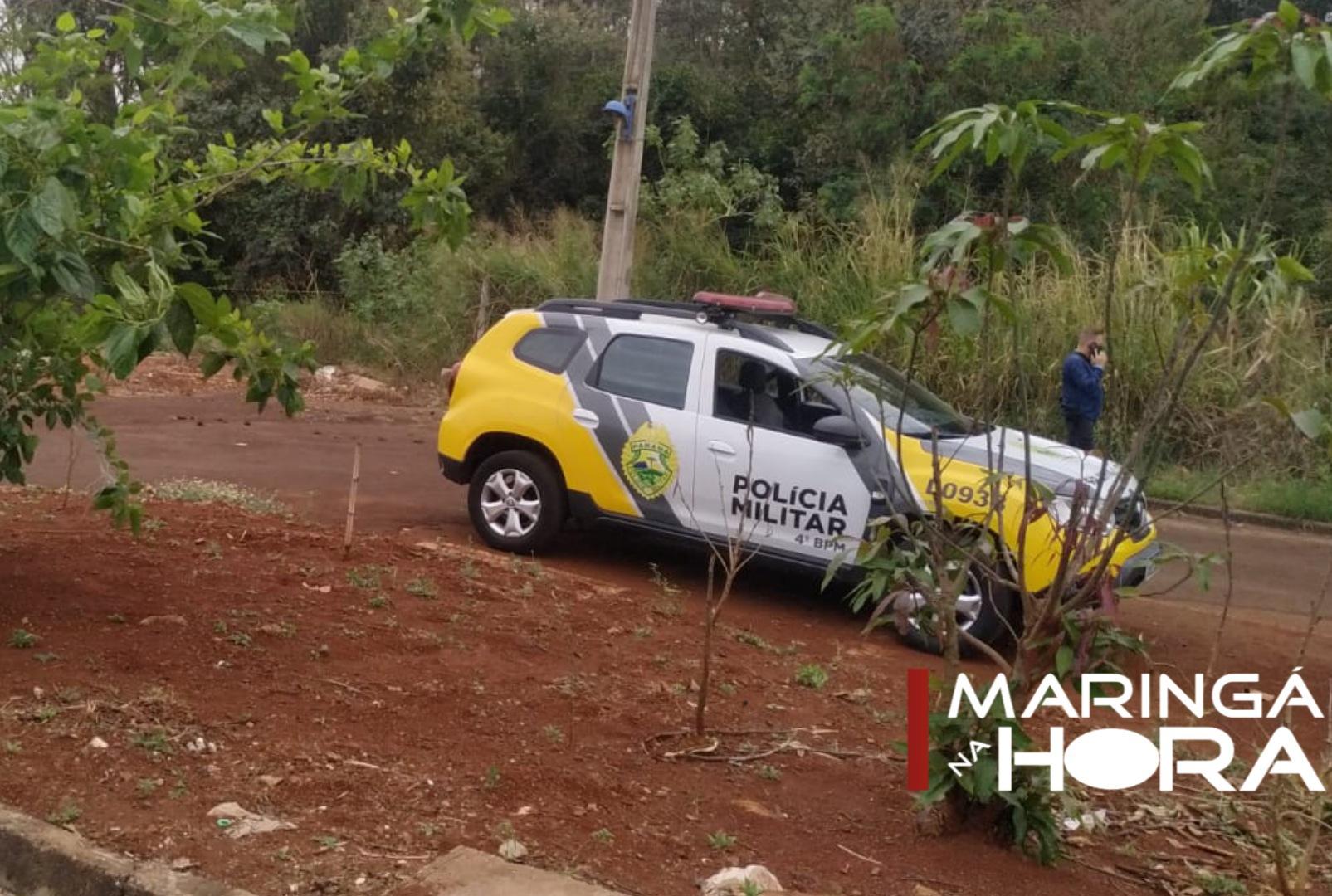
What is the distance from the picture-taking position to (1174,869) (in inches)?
197

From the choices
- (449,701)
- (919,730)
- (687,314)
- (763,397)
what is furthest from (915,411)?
(919,730)

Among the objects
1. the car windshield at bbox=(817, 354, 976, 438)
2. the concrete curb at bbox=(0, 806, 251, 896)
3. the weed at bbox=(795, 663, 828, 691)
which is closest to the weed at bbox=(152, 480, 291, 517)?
the car windshield at bbox=(817, 354, 976, 438)

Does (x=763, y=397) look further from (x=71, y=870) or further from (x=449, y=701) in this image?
(x=71, y=870)

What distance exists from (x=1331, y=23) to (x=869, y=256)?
45.8 feet

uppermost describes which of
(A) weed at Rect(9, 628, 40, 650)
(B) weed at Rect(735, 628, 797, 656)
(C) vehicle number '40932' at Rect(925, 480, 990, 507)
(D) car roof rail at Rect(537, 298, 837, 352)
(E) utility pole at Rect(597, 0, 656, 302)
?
(E) utility pole at Rect(597, 0, 656, 302)

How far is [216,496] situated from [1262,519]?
34.0 feet

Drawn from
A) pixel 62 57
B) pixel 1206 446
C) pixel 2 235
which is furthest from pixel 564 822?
pixel 1206 446

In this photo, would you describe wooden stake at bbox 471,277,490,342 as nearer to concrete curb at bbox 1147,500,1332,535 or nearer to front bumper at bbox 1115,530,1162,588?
concrete curb at bbox 1147,500,1332,535

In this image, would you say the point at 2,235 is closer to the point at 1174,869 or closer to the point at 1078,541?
the point at 1078,541

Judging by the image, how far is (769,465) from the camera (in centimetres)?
901

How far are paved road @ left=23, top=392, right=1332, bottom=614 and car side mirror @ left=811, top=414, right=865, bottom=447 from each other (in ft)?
4.68

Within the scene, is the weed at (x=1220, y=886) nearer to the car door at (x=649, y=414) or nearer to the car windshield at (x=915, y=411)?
the car windshield at (x=915, y=411)

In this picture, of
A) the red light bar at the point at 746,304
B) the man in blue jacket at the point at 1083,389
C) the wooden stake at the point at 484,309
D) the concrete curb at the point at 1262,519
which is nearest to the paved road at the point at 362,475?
the concrete curb at the point at 1262,519

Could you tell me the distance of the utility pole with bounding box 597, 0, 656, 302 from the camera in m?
14.1
